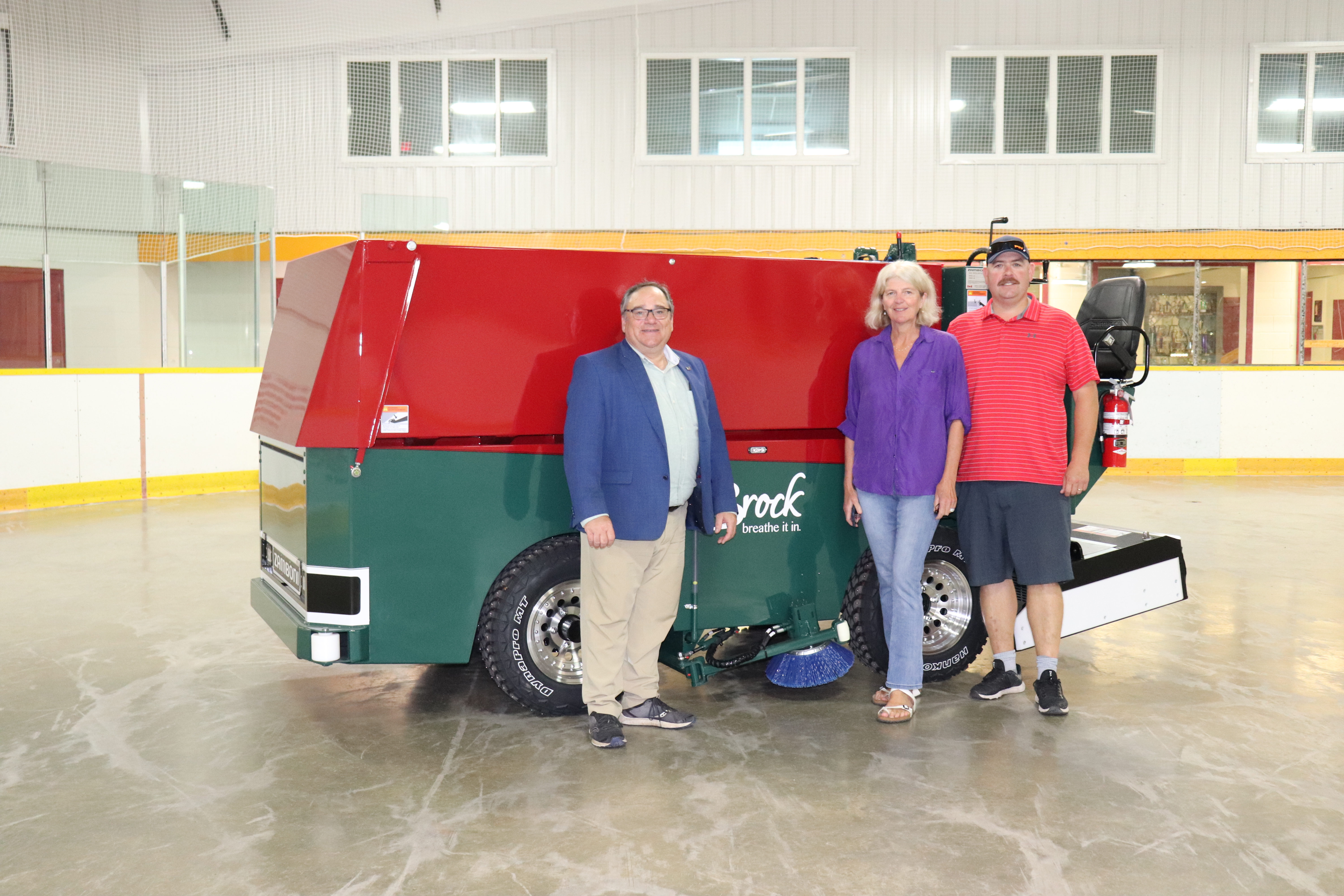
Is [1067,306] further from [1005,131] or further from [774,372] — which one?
[774,372]

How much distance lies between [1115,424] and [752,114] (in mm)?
10527

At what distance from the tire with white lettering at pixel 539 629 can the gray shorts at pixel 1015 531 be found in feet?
5.17

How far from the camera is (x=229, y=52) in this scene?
585 inches

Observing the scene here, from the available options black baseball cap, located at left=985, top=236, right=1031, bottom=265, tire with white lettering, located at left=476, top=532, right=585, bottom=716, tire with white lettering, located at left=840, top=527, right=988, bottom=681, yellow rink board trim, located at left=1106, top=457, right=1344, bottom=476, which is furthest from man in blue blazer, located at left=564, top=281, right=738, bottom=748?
yellow rink board trim, located at left=1106, top=457, right=1344, bottom=476

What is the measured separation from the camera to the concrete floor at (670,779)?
2979mm

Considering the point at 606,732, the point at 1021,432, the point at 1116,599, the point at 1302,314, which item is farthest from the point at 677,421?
the point at 1302,314

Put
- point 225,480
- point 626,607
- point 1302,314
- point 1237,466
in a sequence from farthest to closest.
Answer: point 1302,314 → point 1237,466 → point 225,480 → point 626,607

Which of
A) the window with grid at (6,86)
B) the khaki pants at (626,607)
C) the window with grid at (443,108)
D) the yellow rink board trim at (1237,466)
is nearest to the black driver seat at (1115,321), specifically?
the khaki pants at (626,607)

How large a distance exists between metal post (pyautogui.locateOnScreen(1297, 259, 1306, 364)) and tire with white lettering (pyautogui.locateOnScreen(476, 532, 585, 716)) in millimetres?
12647

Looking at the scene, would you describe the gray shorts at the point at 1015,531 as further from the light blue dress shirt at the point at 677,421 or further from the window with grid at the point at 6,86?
the window with grid at the point at 6,86

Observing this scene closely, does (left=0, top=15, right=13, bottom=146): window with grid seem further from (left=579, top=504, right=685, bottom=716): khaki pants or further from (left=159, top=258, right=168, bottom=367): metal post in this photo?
(left=579, top=504, right=685, bottom=716): khaki pants

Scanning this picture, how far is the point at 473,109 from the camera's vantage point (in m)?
14.7

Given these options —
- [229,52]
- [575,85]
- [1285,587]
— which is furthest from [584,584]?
[229,52]

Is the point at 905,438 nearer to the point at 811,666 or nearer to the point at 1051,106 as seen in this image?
the point at 811,666
